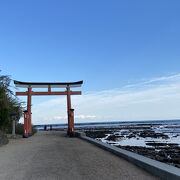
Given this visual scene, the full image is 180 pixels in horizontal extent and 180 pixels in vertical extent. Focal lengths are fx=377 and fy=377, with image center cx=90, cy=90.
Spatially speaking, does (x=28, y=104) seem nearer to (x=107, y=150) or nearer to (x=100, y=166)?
(x=107, y=150)

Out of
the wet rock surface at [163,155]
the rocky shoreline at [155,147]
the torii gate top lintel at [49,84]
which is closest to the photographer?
the wet rock surface at [163,155]

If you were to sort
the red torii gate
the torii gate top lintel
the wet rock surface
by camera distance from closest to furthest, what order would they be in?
the wet rock surface, the red torii gate, the torii gate top lintel

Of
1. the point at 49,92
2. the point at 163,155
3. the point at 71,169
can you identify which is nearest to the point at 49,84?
the point at 49,92

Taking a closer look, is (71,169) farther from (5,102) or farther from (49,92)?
(49,92)

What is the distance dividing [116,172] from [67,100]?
2548 cm

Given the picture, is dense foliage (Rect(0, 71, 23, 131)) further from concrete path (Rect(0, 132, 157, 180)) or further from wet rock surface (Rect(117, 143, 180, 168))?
concrete path (Rect(0, 132, 157, 180))

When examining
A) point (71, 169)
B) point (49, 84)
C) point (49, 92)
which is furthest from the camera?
point (49, 92)

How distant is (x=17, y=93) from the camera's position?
3578 cm

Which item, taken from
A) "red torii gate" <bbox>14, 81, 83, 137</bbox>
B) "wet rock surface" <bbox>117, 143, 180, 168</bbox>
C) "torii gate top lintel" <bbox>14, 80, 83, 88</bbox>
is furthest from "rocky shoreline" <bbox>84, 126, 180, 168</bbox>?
"torii gate top lintel" <bbox>14, 80, 83, 88</bbox>

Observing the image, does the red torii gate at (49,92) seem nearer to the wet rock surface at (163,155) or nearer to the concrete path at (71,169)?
the wet rock surface at (163,155)

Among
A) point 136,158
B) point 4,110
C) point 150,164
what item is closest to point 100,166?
point 136,158

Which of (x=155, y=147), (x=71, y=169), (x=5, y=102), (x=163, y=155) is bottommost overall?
(x=163, y=155)

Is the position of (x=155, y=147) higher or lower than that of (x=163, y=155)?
higher

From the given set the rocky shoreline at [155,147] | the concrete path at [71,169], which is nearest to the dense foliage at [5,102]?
the rocky shoreline at [155,147]
